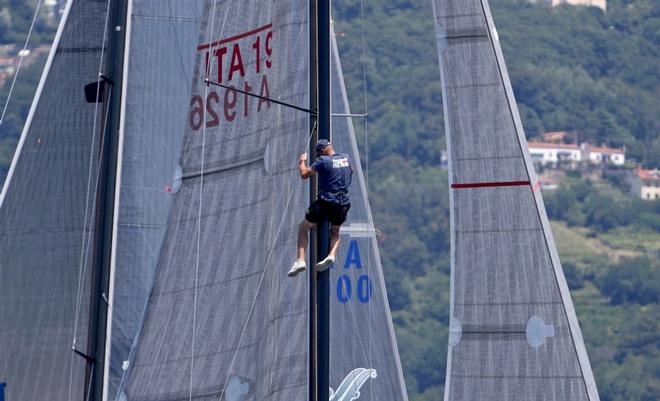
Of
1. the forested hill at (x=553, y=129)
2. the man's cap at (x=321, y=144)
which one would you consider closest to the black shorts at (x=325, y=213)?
the man's cap at (x=321, y=144)

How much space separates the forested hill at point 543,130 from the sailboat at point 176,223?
49.6m

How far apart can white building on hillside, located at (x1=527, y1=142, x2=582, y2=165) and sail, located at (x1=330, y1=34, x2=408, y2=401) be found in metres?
85.6

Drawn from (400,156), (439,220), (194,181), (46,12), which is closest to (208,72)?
(194,181)

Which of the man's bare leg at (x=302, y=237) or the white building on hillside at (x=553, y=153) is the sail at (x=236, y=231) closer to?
the man's bare leg at (x=302, y=237)

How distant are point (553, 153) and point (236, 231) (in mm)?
91754

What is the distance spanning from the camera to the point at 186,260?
11633 mm

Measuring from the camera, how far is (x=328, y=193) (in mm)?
9523

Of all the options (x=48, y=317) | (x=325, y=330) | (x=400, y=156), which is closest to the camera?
(x=325, y=330)

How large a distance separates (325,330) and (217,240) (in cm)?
219

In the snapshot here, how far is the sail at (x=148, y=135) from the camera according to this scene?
13.2 metres

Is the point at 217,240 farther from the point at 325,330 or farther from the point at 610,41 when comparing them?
the point at 610,41

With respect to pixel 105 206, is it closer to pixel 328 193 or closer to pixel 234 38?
pixel 234 38

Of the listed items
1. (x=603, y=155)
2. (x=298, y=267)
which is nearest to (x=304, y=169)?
(x=298, y=267)

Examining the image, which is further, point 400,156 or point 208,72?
point 400,156
